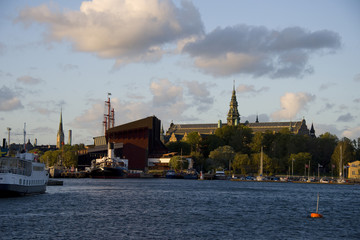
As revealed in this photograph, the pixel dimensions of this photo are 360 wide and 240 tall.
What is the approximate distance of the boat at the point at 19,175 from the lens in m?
86.8

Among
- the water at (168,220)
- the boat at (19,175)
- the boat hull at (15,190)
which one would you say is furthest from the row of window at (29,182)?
the water at (168,220)

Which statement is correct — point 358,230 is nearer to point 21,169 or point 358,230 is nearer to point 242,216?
point 242,216

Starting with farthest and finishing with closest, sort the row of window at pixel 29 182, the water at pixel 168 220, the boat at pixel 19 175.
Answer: the row of window at pixel 29 182, the boat at pixel 19 175, the water at pixel 168 220

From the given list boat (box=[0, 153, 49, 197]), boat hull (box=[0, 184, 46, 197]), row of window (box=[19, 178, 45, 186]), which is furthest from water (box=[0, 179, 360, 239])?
row of window (box=[19, 178, 45, 186])

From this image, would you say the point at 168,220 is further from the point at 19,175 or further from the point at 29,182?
the point at 29,182

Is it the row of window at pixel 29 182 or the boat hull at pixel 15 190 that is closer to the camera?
the boat hull at pixel 15 190

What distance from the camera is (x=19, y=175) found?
8938 cm

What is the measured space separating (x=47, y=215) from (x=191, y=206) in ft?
85.9

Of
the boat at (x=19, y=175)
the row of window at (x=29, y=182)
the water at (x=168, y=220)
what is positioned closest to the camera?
the water at (x=168, y=220)

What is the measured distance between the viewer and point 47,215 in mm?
70688

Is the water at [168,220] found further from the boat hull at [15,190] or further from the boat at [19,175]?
the boat at [19,175]

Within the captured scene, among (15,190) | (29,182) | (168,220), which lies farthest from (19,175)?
(168,220)

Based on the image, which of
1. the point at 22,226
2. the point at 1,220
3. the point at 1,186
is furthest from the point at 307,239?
the point at 1,186

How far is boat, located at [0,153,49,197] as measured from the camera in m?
86.8
